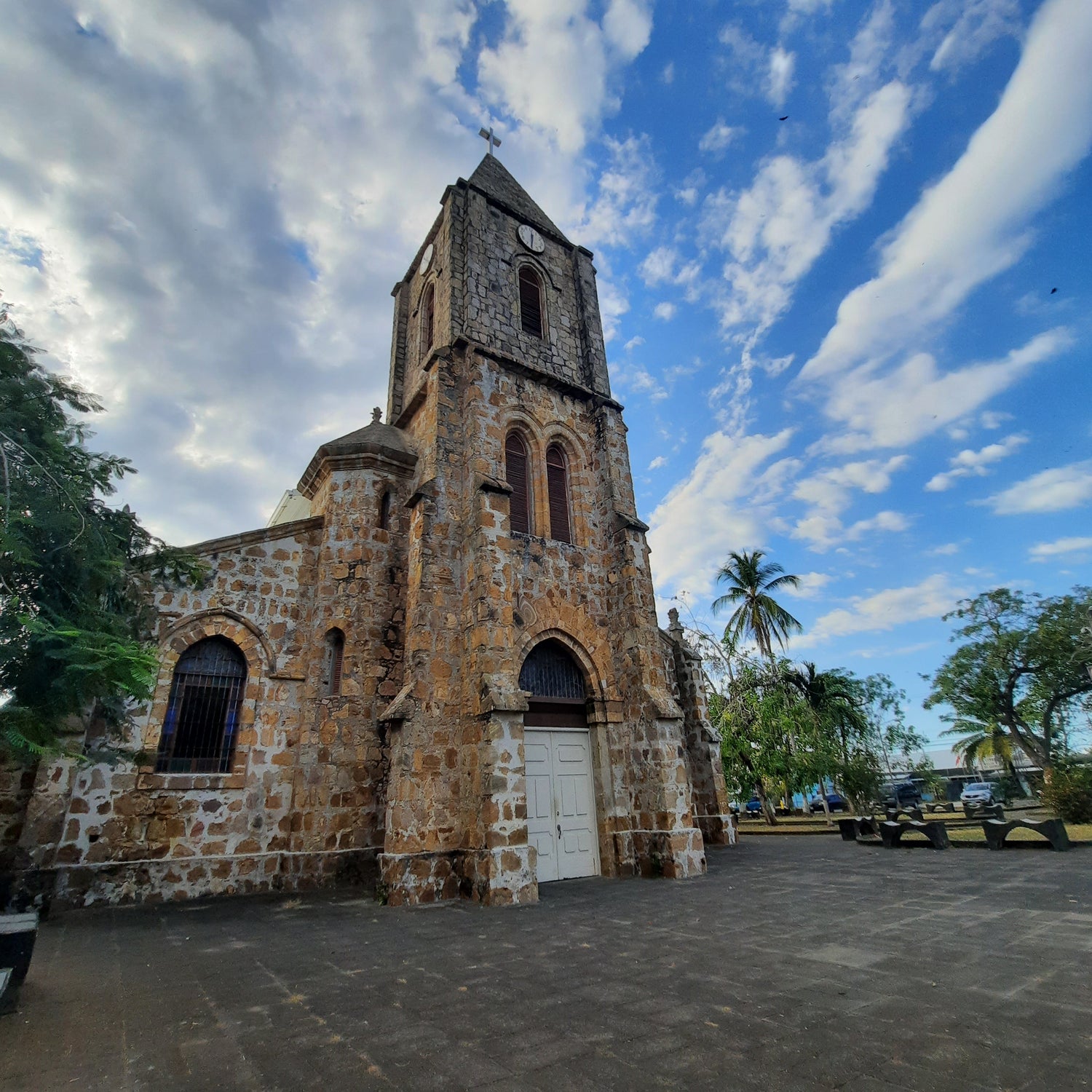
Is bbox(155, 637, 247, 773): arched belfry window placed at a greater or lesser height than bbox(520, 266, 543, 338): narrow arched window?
lesser

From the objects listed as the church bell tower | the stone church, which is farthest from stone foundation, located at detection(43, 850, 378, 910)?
the church bell tower

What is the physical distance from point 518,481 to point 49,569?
29.0ft

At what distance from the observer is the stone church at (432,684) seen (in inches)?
382

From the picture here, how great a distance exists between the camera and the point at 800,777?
23.9 metres

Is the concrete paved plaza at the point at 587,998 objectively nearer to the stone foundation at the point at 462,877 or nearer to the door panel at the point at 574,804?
the stone foundation at the point at 462,877

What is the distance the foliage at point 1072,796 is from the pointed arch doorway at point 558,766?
583 inches

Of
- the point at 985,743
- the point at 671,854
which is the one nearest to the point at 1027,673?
the point at 985,743

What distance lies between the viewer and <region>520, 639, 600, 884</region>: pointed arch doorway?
11242 mm

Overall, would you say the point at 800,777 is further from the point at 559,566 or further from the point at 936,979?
the point at 936,979

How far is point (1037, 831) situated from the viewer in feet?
41.3

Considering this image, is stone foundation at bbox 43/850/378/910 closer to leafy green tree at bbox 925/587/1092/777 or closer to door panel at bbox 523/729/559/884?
door panel at bbox 523/729/559/884

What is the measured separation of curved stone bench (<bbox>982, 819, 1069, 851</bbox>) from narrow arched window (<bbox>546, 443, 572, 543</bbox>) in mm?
11211

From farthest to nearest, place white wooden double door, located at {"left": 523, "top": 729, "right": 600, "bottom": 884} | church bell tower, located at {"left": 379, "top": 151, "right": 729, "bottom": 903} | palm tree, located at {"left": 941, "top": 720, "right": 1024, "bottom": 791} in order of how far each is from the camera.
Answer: palm tree, located at {"left": 941, "top": 720, "right": 1024, "bottom": 791}, white wooden double door, located at {"left": 523, "top": 729, "right": 600, "bottom": 884}, church bell tower, located at {"left": 379, "top": 151, "right": 729, "bottom": 903}

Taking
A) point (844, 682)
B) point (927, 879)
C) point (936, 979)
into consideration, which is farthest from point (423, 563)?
point (844, 682)
